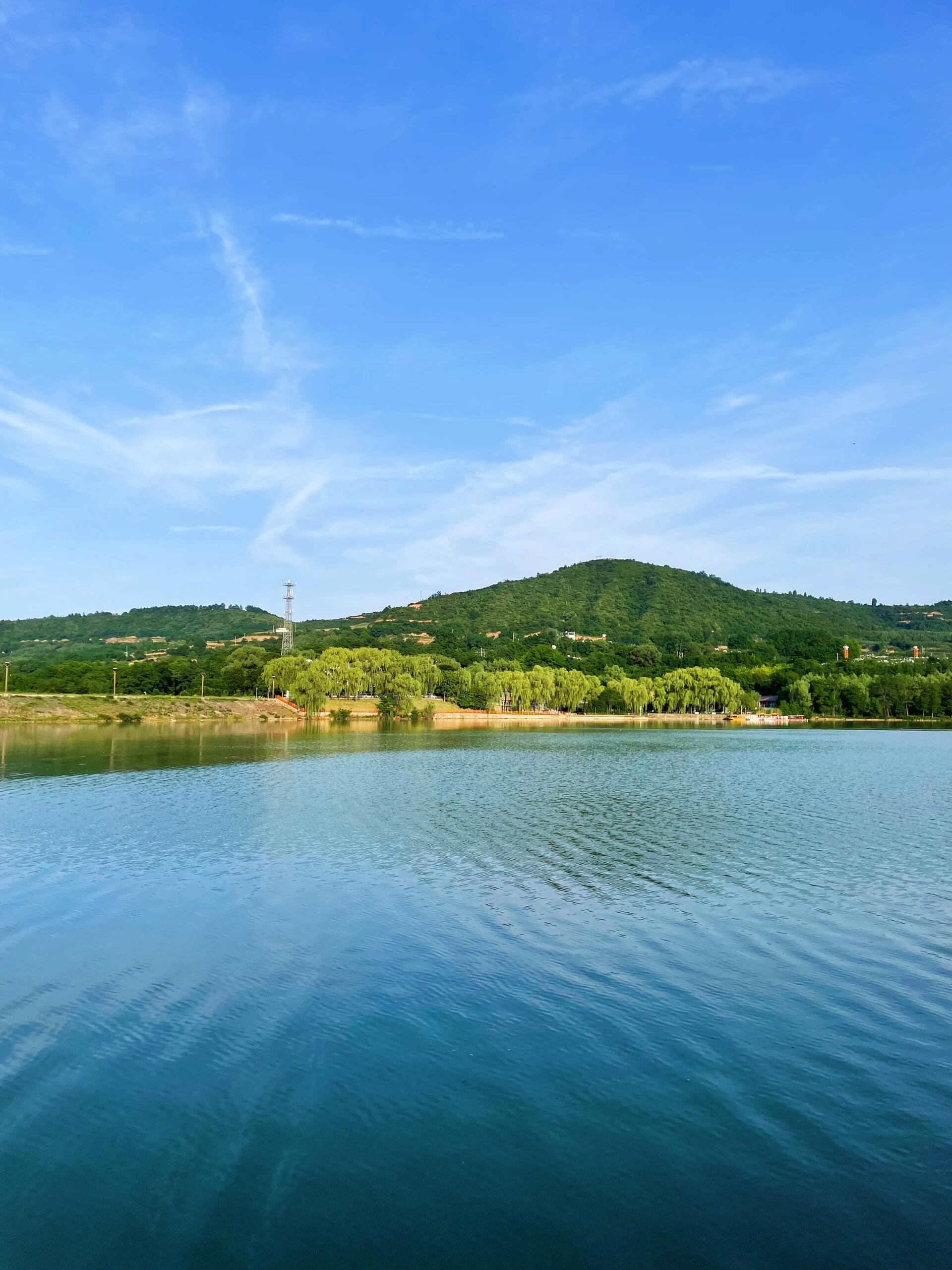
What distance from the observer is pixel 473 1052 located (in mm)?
10492

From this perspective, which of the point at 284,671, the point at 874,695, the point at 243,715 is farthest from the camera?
the point at 874,695

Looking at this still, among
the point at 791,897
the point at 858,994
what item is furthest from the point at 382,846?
the point at 858,994

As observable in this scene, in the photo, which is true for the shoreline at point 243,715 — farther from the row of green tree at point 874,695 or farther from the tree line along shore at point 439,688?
the row of green tree at point 874,695

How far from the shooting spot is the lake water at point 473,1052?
716 centimetres

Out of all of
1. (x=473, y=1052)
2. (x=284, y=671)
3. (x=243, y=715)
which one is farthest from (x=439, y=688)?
(x=473, y=1052)

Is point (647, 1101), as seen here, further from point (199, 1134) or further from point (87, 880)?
point (87, 880)

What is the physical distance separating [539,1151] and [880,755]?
5838 cm

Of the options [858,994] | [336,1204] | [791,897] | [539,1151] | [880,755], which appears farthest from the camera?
[880,755]

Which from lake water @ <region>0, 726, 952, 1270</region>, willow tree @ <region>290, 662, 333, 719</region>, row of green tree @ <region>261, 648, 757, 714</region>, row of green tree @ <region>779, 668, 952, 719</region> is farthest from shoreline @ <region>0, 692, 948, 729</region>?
lake water @ <region>0, 726, 952, 1270</region>

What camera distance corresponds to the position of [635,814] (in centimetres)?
3002

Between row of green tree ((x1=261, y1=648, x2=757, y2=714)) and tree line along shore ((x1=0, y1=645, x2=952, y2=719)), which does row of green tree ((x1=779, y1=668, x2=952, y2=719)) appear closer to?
tree line along shore ((x1=0, y1=645, x2=952, y2=719))

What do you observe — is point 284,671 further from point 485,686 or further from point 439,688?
point 485,686

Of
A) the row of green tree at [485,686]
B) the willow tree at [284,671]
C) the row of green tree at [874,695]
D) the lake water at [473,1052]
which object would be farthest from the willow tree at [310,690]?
the lake water at [473,1052]

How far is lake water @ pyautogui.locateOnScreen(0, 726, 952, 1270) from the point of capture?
7.16 m
